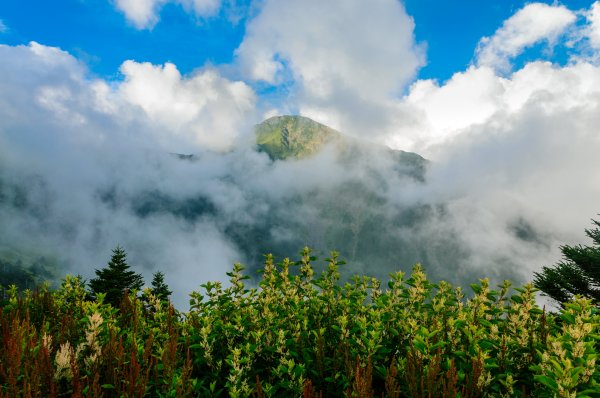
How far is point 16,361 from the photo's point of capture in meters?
2.94

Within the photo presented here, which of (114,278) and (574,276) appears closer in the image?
(574,276)

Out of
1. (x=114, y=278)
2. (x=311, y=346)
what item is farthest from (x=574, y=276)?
(x=114, y=278)

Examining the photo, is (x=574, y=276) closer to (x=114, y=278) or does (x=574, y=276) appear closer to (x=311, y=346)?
(x=311, y=346)

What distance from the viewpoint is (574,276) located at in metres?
33.6

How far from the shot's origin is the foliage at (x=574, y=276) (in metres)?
33.4

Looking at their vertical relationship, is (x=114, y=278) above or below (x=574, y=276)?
below

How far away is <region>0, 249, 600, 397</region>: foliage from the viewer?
3.25 metres

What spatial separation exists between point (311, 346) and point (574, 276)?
129 ft

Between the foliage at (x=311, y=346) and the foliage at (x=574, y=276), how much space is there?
3633 centimetres

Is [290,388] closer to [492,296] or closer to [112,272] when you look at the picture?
[492,296]

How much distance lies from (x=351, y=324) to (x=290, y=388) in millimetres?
1470

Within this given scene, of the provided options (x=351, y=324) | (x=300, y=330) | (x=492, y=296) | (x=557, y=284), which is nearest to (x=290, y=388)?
(x=300, y=330)

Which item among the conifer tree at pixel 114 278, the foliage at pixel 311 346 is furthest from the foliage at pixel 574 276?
the conifer tree at pixel 114 278

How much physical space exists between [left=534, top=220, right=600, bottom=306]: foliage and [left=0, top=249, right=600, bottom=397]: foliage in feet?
119
